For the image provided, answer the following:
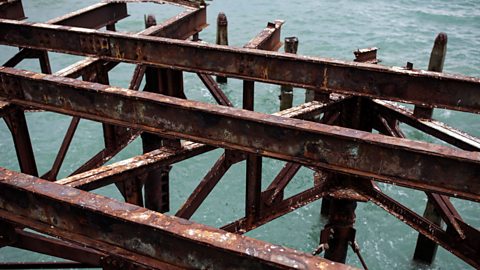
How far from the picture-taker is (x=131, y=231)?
9.66ft

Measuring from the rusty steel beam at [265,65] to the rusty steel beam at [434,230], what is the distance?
1.13 metres

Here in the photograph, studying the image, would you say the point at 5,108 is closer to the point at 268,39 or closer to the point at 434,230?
the point at 268,39

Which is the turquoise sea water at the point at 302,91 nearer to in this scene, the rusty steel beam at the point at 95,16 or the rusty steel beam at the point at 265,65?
the rusty steel beam at the point at 95,16

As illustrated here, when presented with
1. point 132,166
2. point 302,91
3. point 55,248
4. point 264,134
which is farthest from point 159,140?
point 302,91

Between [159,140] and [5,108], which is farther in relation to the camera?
[159,140]

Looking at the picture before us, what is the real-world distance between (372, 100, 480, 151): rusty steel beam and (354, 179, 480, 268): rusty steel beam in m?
0.91

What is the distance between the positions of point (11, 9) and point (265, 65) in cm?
582

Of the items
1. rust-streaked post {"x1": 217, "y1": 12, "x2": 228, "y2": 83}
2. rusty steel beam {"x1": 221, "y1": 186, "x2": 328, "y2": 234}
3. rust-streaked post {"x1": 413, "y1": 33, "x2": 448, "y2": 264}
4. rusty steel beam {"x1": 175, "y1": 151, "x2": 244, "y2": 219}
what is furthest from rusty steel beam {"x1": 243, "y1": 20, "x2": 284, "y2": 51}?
rust-streaked post {"x1": 217, "y1": 12, "x2": 228, "y2": 83}

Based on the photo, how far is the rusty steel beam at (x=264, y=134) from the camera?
3742 millimetres

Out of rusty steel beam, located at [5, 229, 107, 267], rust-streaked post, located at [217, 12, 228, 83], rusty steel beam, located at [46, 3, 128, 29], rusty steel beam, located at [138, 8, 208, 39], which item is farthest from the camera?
rust-streaked post, located at [217, 12, 228, 83]

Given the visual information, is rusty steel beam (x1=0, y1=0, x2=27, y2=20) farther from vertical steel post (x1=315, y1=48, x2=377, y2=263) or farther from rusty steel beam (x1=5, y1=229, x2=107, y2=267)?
vertical steel post (x1=315, y1=48, x2=377, y2=263)

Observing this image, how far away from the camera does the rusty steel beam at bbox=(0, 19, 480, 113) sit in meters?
5.05

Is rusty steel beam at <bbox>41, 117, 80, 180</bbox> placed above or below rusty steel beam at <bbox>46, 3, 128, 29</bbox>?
below

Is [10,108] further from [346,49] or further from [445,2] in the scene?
[445,2]
